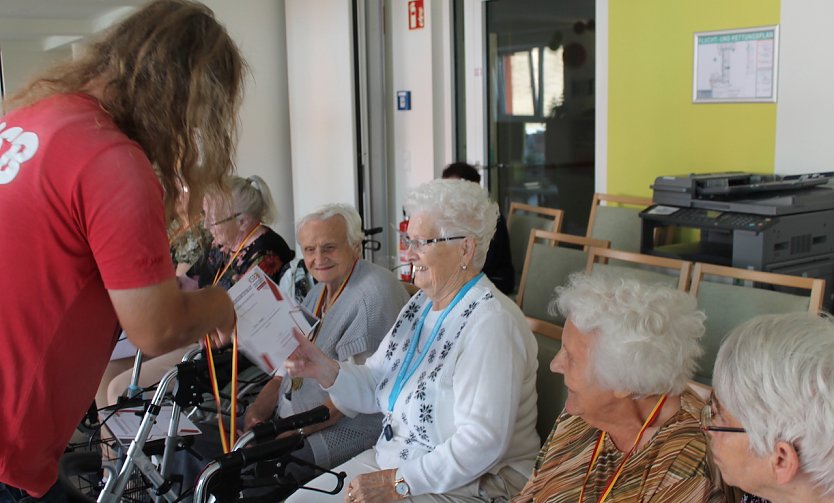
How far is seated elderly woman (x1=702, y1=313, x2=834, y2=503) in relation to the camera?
117 cm

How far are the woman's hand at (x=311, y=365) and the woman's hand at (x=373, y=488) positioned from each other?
334 mm

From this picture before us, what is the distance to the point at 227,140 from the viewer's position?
4.87 feet

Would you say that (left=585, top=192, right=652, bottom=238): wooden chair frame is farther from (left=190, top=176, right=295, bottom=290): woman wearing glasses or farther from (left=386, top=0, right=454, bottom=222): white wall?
(left=190, top=176, right=295, bottom=290): woman wearing glasses

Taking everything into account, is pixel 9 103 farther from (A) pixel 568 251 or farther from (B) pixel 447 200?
(A) pixel 568 251

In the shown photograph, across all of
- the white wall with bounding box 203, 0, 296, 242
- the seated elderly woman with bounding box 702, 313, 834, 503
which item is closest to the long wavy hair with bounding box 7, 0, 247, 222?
the seated elderly woman with bounding box 702, 313, 834, 503

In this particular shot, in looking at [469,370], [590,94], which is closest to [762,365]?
[469,370]

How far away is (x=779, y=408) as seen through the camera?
119 cm

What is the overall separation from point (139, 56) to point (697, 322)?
1.22 meters

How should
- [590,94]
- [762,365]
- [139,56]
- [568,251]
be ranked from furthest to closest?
[590,94] → [568,251] → [139,56] → [762,365]

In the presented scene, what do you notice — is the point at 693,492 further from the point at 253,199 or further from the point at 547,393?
the point at 253,199

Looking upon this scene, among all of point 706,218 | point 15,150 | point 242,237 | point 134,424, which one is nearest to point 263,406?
point 134,424

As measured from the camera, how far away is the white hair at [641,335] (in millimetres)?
1682

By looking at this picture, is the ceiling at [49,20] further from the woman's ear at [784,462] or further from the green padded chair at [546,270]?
the woman's ear at [784,462]

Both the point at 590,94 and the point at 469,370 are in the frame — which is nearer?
the point at 469,370
